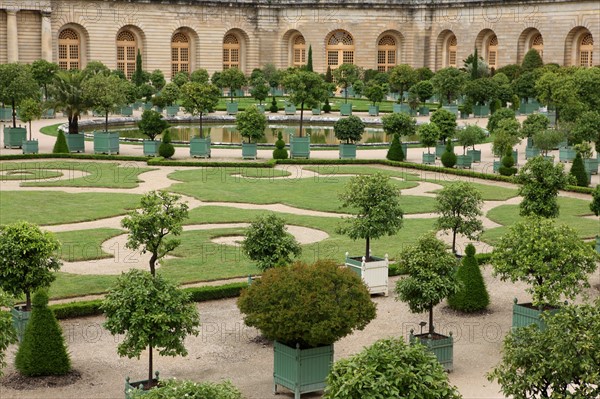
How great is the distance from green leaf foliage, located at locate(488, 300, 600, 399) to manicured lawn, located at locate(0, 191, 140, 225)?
62.8 feet

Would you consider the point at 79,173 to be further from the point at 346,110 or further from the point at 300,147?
the point at 346,110

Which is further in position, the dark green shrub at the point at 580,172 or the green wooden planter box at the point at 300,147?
the green wooden planter box at the point at 300,147

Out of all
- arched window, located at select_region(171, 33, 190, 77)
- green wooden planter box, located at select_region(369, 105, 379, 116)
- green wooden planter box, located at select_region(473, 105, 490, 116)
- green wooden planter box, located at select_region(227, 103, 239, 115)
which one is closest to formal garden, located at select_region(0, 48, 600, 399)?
green wooden planter box, located at select_region(473, 105, 490, 116)

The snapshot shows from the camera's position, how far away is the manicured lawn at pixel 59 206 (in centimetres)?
3119

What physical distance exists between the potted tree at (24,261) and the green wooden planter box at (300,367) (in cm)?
508

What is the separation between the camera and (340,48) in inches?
3278

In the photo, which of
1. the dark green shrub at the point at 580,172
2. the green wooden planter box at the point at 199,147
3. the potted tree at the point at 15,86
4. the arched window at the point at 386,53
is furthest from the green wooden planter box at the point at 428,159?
the arched window at the point at 386,53

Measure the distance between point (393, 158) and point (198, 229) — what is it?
53.5 ft

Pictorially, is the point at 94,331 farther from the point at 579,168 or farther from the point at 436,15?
the point at 436,15

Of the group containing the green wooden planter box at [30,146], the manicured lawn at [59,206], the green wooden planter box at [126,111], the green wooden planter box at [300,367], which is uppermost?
the green wooden planter box at [126,111]

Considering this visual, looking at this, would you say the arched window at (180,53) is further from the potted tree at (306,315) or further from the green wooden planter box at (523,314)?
A: the potted tree at (306,315)

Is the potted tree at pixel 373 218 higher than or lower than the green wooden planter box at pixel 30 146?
lower

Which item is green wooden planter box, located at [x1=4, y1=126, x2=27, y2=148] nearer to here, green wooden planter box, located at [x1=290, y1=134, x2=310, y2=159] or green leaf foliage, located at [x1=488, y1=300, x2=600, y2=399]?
green wooden planter box, located at [x1=290, y1=134, x2=310, y2=159]

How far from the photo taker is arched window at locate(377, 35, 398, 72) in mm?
84056
